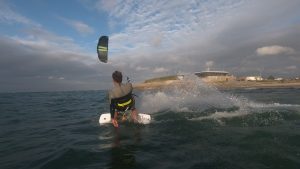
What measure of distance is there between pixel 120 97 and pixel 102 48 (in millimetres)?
4605

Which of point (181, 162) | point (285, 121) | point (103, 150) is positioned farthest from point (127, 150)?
point (285, 121)

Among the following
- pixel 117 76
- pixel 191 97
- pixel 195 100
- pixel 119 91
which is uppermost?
pixel 117 76

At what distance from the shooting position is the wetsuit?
35.3ft

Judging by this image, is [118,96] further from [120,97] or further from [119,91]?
[119,91]

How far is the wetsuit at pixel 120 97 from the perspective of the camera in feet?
35.3

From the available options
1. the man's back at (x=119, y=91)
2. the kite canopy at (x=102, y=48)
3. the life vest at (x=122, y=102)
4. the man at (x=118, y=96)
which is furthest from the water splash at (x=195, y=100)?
the man's back at (x=119, y=91)

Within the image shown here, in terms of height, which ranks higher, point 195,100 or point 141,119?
point 195,100

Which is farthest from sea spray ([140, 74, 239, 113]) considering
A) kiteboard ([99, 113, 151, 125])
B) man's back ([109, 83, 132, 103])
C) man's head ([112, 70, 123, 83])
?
man's head ([112, 70, 123, 83])

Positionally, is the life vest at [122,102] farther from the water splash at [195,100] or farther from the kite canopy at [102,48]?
the water splash at [195,100]

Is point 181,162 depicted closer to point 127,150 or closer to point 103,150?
point 127,150

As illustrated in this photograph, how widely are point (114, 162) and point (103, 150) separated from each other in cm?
148

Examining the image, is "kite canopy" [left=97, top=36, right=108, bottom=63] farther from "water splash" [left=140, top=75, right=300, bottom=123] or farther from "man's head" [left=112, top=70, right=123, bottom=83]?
"water splash" [left=140, top=75, right=300, bottom=123]

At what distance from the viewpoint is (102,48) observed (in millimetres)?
14547

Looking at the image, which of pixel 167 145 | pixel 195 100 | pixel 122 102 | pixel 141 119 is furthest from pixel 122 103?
pixel 195 100
